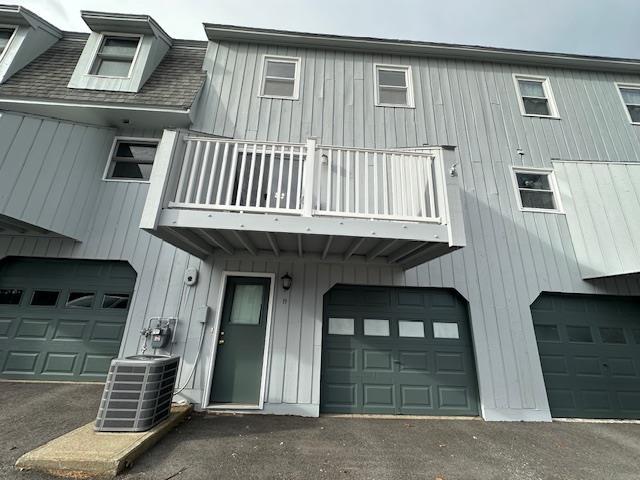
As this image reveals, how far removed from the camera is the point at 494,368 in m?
4.72

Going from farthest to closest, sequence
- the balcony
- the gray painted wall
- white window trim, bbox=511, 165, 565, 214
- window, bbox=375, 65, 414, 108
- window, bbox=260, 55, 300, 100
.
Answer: window, bbox=375, 65, 414, 108 < window, bbox=260, 55, 300, 100 < white window trim, bbox=511, 165, 565, 214 < the gray painted wall < the balcony

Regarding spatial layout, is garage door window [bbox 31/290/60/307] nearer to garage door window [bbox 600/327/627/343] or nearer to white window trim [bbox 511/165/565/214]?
white window trim [bbox 511/165/565/214]

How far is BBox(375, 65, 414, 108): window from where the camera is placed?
21.2 feet

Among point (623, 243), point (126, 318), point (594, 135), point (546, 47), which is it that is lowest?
point (126, 318)

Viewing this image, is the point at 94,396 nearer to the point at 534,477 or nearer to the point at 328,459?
the point at 328,459

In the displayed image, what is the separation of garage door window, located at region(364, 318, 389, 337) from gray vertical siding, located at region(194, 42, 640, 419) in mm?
937

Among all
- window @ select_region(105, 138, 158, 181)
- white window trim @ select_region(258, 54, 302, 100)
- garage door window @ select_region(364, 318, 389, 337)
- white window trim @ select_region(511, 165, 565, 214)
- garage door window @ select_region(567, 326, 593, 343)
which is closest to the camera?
garage door window @ select_region(364, 318, 389, 337)

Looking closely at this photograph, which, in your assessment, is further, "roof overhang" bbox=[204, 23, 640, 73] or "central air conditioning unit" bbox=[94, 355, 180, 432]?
"roof overhang" bbox=[204, 23, 640, 73]

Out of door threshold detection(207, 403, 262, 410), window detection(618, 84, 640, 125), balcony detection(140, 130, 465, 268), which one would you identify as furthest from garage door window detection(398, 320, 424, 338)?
A: window detection(618, 84, 640, 125)

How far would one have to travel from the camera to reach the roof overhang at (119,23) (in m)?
6.04

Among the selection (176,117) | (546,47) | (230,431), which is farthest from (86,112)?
(546,47)

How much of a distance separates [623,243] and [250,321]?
754 centimetres

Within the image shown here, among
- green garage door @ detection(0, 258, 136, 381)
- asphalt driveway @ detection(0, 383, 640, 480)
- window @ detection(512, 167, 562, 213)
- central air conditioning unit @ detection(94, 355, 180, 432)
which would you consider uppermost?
window @ detection(512, 167, 562, 213)

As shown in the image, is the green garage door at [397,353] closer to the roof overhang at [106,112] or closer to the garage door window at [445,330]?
the garage door window at [445,330]
